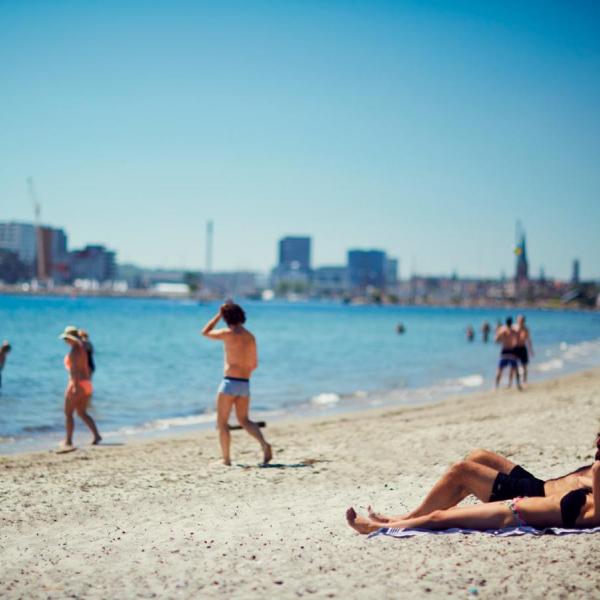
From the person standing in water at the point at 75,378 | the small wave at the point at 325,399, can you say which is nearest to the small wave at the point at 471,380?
the small wave at the point at 325,399

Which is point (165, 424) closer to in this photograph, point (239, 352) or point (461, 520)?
point (239, 352)

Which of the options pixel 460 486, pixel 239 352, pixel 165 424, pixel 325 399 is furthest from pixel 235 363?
pixel 325 399

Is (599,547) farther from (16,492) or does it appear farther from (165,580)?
(16,492)

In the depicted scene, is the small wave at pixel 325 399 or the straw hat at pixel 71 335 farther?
the small wave at pixel 325 399

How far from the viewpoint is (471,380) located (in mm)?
22469

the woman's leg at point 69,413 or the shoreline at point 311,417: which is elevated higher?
the woman's leg at point 69,413

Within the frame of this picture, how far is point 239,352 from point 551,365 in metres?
22.3

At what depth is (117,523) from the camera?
18.1 ft

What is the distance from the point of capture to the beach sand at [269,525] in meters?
4.05

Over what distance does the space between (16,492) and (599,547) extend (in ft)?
15.5

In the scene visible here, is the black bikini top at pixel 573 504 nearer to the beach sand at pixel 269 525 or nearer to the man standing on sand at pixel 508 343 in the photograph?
the beach sand at pixel 269 525

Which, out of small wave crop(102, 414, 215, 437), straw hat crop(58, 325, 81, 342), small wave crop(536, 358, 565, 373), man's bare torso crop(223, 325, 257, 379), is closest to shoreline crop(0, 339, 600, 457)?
small wave crop(102, 414, 215, 437)

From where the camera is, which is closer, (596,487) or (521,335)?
(596,487)

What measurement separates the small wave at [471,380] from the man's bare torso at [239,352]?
14.6m
